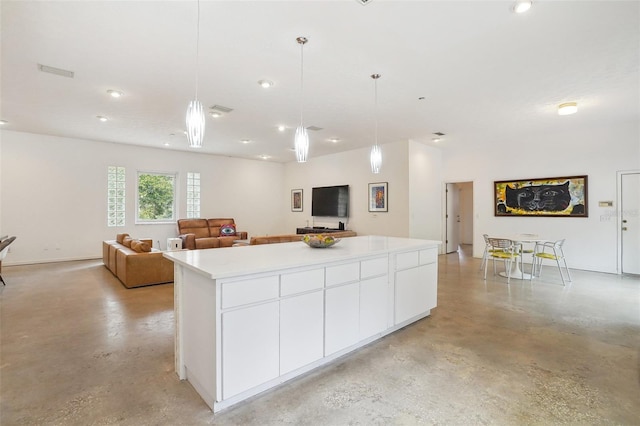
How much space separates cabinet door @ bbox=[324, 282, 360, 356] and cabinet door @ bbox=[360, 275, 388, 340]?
0.26 ft

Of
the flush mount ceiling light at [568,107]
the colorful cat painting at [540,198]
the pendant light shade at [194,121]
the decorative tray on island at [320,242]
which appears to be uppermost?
the flush mount ceiling light at [568,107]

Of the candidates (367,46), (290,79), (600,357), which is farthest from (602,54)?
(290,79)

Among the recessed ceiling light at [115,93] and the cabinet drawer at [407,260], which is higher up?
the recessed ceiling light at [115,93]

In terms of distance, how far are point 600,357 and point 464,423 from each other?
177 cm

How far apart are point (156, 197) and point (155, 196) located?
0.12 ft

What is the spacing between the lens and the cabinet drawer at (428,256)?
11.3 feet

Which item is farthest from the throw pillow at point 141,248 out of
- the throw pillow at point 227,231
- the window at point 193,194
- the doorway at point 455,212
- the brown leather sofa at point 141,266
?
the doorway at point 455,212

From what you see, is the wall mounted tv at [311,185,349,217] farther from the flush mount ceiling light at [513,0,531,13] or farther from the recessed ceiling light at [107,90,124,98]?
the flush mount ceiling light at [513,0,531,13]

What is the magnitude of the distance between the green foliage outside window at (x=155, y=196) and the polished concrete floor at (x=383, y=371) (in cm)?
432

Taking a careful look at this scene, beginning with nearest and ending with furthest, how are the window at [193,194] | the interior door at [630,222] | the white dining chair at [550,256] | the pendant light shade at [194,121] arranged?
the pendant light shade at [194,121]
the white dining chair at [550,256]
the interior door at [630,222]
the window at [193,194]

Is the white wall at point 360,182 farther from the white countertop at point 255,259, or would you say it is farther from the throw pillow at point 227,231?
the white countertop at point 255,259

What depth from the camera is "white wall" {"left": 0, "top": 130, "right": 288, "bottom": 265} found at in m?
6.55

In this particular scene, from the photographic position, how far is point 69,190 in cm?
709

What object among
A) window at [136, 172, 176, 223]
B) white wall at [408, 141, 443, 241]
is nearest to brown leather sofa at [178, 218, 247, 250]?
window at [136, 172, 176, 223]
